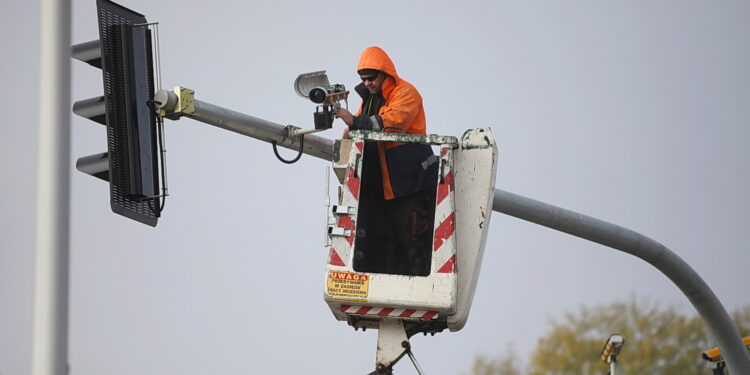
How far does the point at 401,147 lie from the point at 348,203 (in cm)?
83

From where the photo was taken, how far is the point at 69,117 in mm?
6699

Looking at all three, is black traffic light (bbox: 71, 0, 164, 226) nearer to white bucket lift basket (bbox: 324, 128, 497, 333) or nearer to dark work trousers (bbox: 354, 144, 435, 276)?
white bucket lift basket (bbox: 324, 128, 497, 333)

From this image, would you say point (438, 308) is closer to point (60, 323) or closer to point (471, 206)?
point (471, 206)

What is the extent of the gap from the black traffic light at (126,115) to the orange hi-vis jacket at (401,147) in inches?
64.2

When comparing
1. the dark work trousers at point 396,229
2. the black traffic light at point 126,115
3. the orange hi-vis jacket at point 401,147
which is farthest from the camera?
the dark work trousers at point 396,229

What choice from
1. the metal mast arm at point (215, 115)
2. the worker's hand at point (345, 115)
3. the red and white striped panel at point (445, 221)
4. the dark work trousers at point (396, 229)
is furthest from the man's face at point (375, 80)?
the red and white striped panel at point (445, 221)

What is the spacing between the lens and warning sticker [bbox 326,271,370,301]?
10.8 metres

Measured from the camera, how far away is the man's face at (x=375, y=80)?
1216 cm

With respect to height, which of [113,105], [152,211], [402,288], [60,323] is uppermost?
[113,105]

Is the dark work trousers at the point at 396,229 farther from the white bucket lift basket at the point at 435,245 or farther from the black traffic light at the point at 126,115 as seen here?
the black traffic light at the point at 126,115

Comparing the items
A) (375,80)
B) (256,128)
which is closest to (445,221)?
(375,80)

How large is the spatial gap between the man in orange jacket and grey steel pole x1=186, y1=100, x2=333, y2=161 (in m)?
0.37

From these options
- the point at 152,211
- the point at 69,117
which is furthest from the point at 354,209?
the point at 69,117

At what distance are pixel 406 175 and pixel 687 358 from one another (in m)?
19.9
